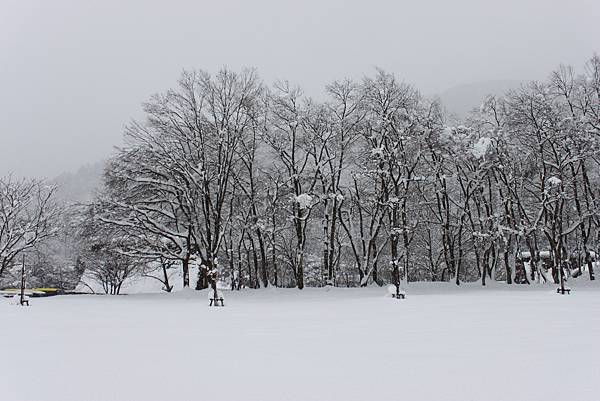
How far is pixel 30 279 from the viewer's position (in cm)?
5328

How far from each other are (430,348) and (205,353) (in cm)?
399

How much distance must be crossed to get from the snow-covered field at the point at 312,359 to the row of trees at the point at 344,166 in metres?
15.8

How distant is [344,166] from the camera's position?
31.8 meters

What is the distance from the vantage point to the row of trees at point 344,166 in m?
28.7

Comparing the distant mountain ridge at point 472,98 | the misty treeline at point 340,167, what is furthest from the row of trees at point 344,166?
the distant mountain ridge at point 472,98

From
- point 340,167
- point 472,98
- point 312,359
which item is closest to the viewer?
point 312,359

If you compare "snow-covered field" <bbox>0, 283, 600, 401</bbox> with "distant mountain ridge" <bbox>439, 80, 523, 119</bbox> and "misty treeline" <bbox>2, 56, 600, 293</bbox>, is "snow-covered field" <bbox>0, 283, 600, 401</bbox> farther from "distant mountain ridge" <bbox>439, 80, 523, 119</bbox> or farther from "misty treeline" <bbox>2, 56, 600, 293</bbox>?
"distant mountain ridge" <bbox>439, 80, 523, 119</bbox>

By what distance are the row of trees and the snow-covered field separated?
15762mm

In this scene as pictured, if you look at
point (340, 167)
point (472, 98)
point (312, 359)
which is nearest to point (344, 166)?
point (340, 167)

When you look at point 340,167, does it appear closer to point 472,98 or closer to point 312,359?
point 312,359

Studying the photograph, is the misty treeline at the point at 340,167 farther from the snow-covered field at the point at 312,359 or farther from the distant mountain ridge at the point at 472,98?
the snow-covered field at the point at 312,359

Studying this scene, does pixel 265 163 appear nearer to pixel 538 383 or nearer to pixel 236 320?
pixel 236 320

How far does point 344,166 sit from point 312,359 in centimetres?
2458

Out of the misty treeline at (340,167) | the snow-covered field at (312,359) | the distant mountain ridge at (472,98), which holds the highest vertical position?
the distant mountain ridge at (472,98)
